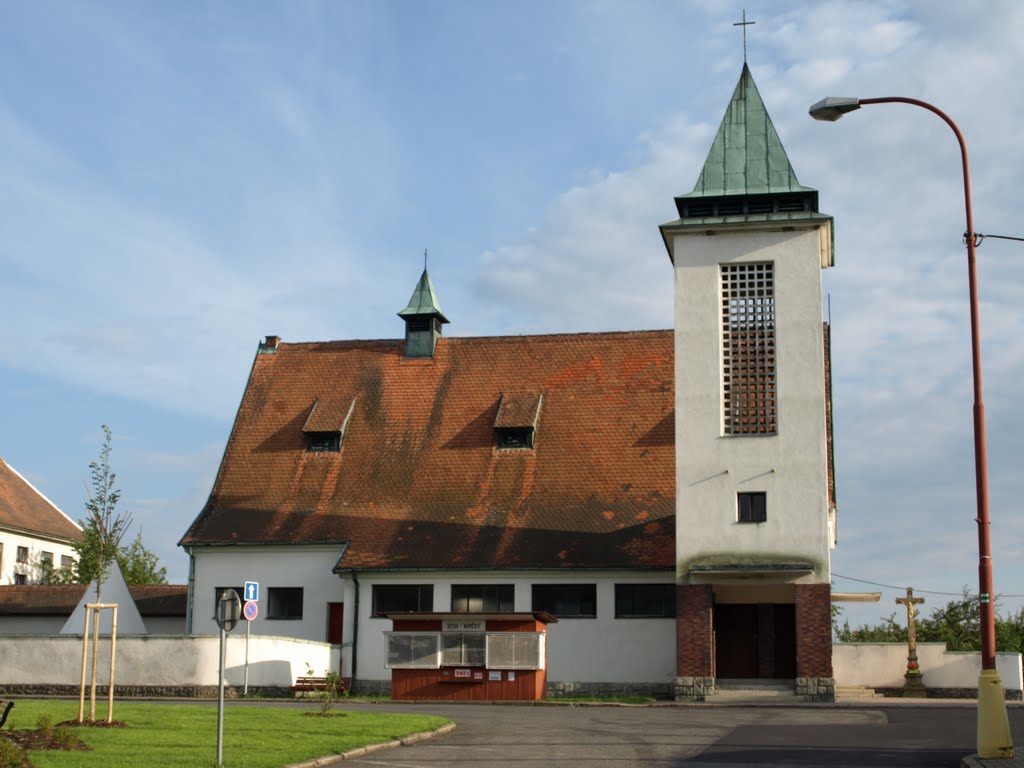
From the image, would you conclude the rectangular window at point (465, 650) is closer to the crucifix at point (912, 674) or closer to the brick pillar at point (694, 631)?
the brick pillar at point (694, 631)

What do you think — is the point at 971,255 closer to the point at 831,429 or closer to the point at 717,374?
the point at 717,374

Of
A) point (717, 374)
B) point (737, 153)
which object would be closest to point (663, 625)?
point (717, 374)

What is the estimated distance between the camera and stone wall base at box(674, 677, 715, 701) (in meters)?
34.6

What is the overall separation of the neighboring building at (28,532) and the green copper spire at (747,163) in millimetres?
39854

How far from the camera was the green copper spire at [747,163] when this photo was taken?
37.2 metres

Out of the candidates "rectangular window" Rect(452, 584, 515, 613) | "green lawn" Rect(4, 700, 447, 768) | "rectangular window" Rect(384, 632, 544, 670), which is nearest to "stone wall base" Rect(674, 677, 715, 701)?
"rectangular window" Rect(384, 632, 544, 670)

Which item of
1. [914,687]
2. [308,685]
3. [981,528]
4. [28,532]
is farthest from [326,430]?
[28,532]

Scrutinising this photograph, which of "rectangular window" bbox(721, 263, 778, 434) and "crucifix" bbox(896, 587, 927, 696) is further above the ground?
"rectangular window" bbox(721, 263, 778, 434)

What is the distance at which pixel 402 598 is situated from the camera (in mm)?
39312

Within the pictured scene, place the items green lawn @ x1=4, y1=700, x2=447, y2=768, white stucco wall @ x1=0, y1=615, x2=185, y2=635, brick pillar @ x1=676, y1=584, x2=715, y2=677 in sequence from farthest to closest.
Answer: white stucco wall @ x1=0, y1=615, x2=185, y2=635, brick pillar @ x1=676, y1=584, x2=715, y2=677, green lawn @ x1=4, y1=700, x2=447, y2=768

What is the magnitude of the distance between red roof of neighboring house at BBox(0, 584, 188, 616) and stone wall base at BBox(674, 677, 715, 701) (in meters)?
19.4

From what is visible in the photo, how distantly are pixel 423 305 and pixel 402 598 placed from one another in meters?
11.5

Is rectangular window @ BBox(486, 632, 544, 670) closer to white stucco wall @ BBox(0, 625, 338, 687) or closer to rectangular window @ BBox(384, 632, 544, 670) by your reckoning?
rectangular window @ BBox(384, 632, 544, 670)

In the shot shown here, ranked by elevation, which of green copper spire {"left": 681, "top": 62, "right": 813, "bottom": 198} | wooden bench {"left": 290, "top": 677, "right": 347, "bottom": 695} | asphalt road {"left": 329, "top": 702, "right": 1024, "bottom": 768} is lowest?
wooden bench {"left": 290, "top": 677, "right": 347, "bottom": 695}
